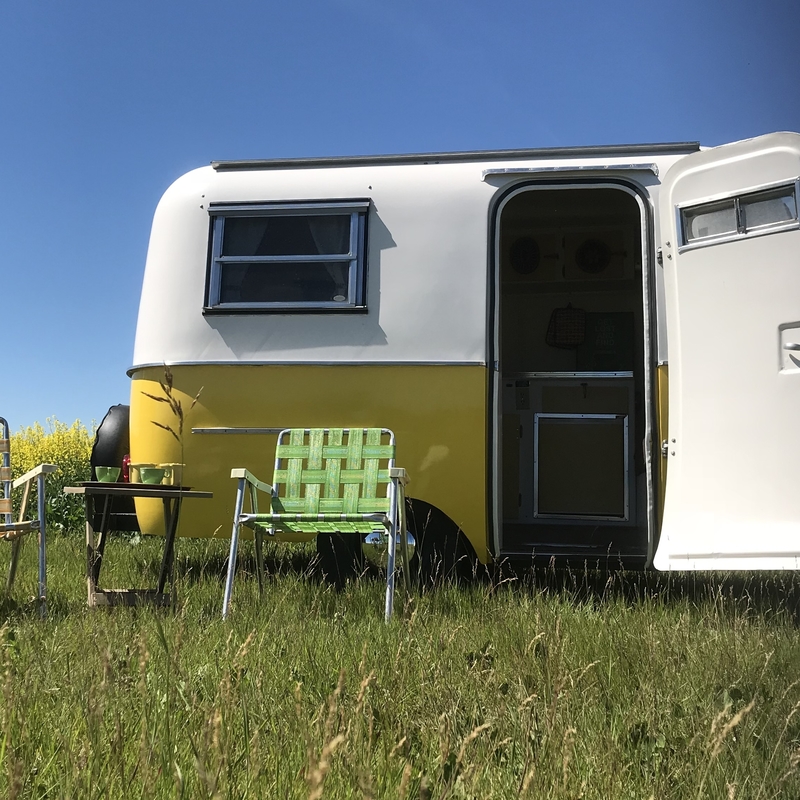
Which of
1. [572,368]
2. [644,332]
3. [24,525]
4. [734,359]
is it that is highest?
[572,368]

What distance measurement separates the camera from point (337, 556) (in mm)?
4523

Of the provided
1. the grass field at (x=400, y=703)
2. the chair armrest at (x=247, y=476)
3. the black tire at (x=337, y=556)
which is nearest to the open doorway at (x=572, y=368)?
the black tire at (x=337, y=556)

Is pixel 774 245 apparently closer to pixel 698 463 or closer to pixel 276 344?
pixel 698 463

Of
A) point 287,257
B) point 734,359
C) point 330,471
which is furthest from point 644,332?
point 287,257

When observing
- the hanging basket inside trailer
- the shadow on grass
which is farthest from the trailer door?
the hanging basket inside trailer

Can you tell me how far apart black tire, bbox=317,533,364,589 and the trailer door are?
65.7 inches

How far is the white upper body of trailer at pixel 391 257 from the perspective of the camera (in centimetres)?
443

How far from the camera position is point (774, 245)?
11.6 ft

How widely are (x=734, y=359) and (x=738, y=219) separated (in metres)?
0.63

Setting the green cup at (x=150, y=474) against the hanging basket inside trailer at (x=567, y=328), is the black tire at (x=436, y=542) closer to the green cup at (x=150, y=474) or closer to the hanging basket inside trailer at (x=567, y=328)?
the green cup at (x=150, y=474)

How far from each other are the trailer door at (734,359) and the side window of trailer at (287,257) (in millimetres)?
1694

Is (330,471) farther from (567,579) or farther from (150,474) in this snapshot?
(567,579)

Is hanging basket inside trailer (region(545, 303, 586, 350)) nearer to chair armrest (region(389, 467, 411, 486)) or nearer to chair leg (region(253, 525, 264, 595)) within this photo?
chair armrest (region(389, 467, 411, 486))

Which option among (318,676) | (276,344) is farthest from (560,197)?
(318,676)
